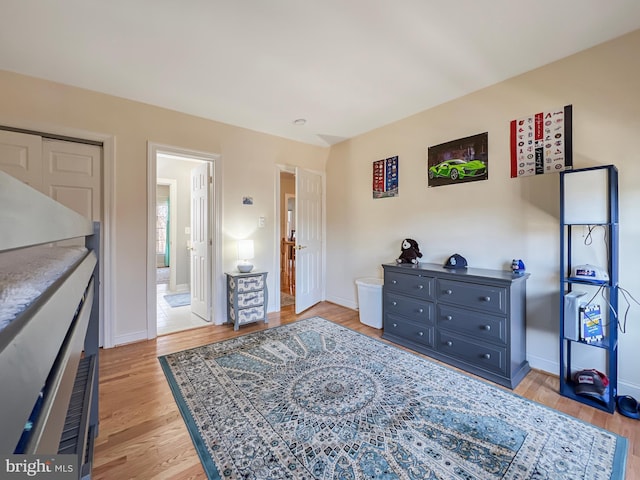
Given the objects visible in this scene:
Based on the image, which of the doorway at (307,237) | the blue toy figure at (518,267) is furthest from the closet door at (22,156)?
the blue toy figure at (518,267)

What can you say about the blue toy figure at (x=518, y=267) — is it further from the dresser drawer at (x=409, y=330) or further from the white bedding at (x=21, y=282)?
the white bedding at (x=21, y=282)

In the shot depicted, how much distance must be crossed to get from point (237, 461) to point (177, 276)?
184 inches

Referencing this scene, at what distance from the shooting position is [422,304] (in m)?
2.73

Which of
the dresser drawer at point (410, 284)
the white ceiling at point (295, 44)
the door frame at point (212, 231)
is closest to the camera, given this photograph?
the white ceiling at point (295, 44)

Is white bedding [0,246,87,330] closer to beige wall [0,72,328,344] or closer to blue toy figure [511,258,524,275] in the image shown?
beige wall [0,72,328,344]

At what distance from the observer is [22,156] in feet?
8.06

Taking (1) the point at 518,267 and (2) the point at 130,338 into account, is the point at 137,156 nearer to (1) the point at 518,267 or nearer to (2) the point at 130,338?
(2) the point at 130,338

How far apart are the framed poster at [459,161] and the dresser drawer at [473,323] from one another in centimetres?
132

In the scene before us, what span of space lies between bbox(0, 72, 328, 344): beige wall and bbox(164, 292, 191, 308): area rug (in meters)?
1.56

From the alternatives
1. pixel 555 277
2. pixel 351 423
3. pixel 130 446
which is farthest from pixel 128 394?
pixel 555 277

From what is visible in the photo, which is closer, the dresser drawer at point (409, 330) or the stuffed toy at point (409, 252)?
the dresser drawer at point (409, 330)

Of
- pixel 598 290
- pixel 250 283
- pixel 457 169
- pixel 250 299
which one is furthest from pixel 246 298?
pixel 598 290

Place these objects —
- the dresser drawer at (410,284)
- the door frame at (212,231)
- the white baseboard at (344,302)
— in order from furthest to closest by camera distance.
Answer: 1. the white baseboard at (344,302)
2. the door frame at (212,231)
3. the dresser drawer at (410,284)

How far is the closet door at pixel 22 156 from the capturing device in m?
2.38
